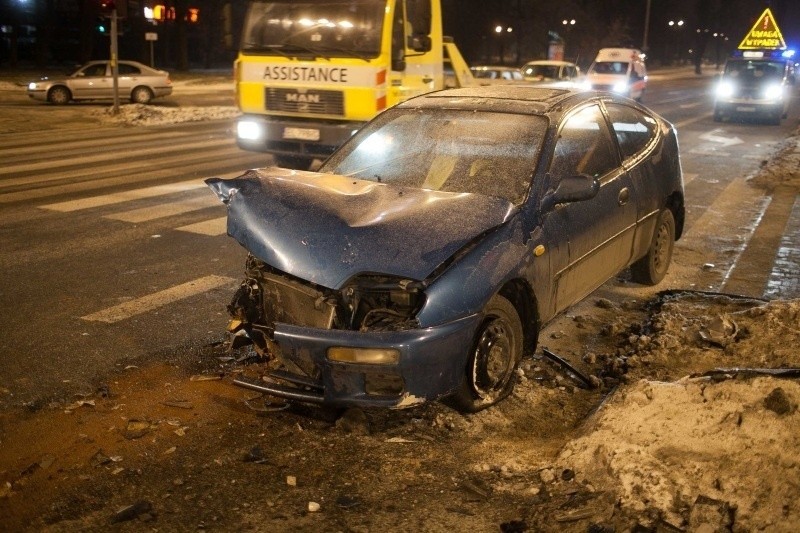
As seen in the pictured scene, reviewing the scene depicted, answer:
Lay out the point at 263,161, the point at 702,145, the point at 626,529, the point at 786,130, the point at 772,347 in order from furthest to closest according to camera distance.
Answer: the point at 786,130 → the point at 702,145 → the point at 263,161 → the point at 772,347 → the point at 626,529

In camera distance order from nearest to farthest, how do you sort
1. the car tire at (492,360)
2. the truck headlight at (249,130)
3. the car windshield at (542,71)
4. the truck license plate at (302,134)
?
the car tire at (492,360)
the truck license plate at (302,134)
the truck headlight at (249,130)
the car windshield at (542,71)

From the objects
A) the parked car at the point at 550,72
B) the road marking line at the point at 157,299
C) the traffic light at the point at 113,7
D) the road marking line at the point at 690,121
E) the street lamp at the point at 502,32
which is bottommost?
the road marking line at the point at 157,299

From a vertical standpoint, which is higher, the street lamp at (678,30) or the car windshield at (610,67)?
the street lamp at (678,30)

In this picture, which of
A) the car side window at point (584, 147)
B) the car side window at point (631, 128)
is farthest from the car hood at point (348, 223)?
the car side window at point (631, 128)

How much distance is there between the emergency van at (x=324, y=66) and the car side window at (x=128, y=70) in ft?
51.7

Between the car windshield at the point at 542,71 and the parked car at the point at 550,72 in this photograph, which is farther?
the car windshield at the point at 542,71

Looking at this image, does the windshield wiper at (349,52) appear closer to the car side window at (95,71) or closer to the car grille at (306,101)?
the car grille at (306,101)

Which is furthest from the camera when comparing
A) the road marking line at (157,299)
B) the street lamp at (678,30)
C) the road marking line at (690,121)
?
the street lamp at (678,30)

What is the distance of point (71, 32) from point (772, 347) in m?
53.2

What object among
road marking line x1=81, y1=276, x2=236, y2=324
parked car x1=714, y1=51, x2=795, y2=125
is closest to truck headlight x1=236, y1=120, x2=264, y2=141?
road marking line x1=81, y1=276, x2=236, y2=324

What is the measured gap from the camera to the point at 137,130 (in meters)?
19.8

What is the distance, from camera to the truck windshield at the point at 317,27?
37.7 ft

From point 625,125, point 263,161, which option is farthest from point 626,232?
point 263,161

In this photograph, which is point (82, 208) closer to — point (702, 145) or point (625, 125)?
point (625, 125)
